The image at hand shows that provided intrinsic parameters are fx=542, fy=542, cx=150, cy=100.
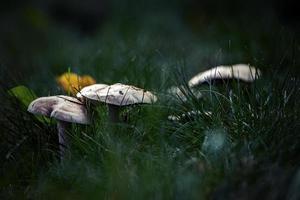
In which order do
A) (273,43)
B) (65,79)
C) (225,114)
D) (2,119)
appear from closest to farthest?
1. (225,114)
2. (2,119)
3. (65,79)
4. (273,43)

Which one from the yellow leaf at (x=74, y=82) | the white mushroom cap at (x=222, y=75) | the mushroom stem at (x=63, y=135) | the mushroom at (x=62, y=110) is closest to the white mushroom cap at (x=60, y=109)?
the mushroom at (x=62, y=110)

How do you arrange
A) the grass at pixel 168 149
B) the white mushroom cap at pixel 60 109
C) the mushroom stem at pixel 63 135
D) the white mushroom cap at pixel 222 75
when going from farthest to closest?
the white mushroom cap at pixel 222 75 < the mushroom stem at pixel 63 135 < the white mushroom cap at pixel 60 109 < the grass at pixel 168 149

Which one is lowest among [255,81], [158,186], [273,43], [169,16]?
[158,186]

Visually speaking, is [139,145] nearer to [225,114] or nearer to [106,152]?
[106,152]

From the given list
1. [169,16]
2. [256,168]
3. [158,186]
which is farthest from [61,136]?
[169,16]

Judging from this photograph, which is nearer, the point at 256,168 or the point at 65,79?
the point at 256,168

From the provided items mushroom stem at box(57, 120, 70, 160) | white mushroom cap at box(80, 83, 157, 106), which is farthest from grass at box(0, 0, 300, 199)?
white mushroom cap at box(80, 83, 157, 106)

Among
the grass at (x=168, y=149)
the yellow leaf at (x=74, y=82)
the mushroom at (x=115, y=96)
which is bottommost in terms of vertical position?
the grass at (x=168, y=149)

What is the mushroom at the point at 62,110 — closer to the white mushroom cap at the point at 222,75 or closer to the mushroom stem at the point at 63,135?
the mushroom stem at the point at 63,135
